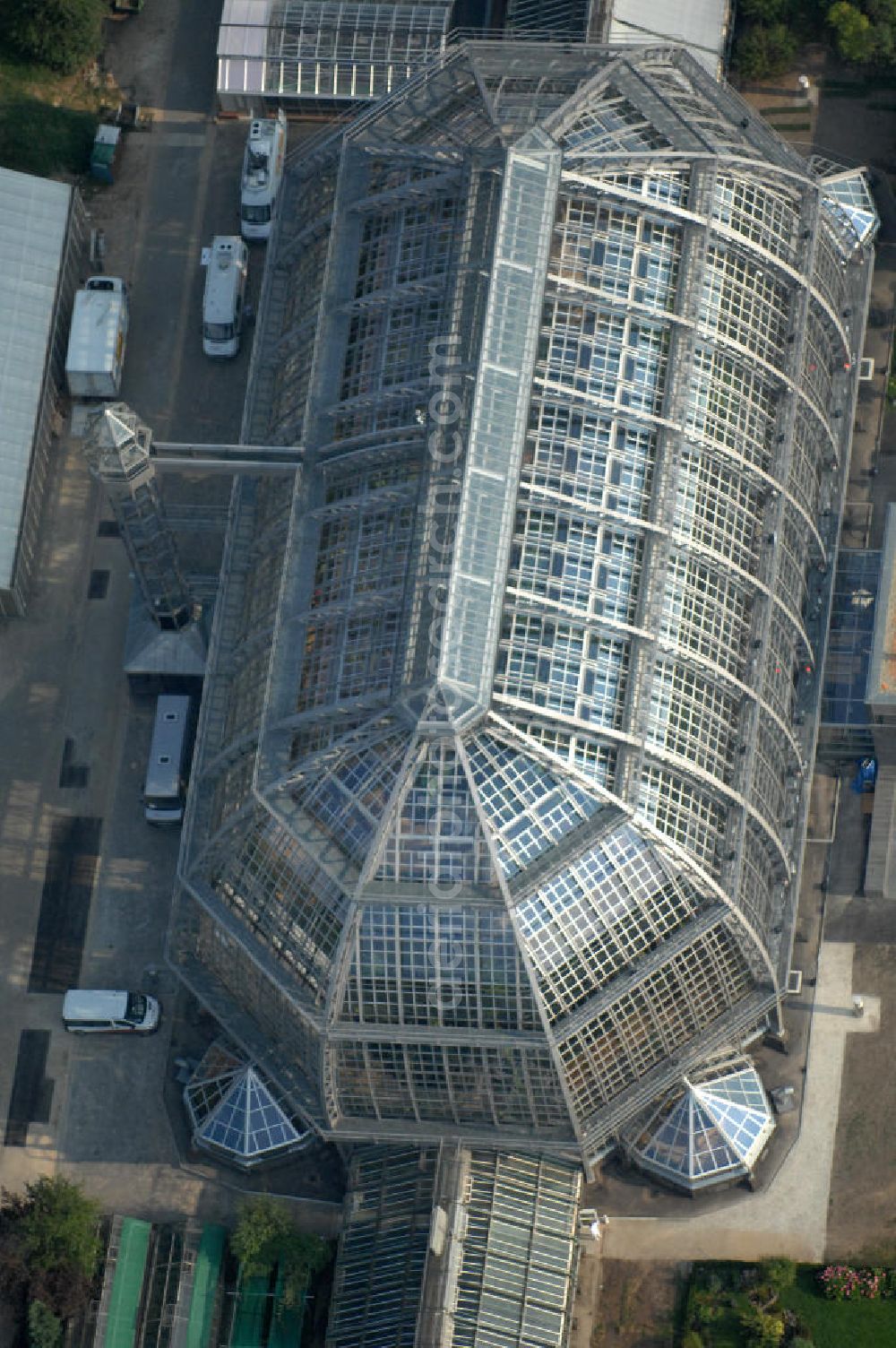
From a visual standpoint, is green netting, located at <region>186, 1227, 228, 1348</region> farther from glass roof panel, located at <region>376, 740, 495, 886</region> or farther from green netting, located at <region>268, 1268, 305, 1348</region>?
glass roof panel, located at <region>376, 740, 495, 886</region>

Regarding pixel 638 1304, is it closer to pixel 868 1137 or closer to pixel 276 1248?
pixel 868 1137

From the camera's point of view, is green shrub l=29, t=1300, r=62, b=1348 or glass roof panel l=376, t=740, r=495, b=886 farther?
green shrub l=29, t=1300, r=62, b=1348

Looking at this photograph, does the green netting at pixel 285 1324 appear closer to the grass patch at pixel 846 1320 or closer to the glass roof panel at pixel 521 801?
the grass patch at pixel 846 1320

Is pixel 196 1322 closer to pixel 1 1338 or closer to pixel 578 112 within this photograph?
pixel 1 1338

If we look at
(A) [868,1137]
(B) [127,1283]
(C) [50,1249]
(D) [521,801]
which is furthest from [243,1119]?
(A) [868,1137]

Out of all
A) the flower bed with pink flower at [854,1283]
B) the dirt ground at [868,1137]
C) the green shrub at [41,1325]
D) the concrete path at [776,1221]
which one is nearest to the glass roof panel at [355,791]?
the concrete path at [776,1221]

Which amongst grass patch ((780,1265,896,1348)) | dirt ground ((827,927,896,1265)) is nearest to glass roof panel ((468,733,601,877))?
dirt ground ((827,927,896,1265))
